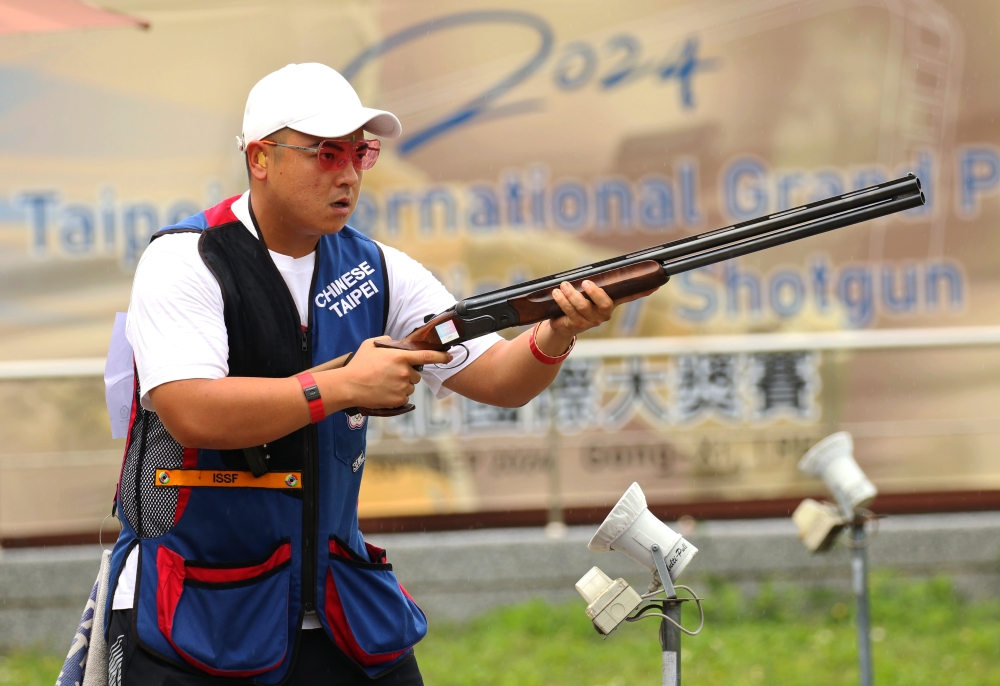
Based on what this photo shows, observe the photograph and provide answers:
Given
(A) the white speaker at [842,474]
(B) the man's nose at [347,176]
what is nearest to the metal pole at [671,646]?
(B) the man's nose at [347,176]

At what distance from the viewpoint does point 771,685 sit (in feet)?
17.1

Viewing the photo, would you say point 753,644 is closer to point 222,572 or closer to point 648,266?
point 648,266

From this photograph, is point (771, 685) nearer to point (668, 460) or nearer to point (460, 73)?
point (668, 460)

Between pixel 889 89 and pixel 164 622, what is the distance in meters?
5.56

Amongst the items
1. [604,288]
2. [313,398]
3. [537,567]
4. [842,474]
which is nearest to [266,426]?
[313,398]

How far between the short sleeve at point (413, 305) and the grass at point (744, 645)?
278 cm

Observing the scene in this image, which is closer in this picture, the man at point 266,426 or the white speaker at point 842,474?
the man at point 266,426

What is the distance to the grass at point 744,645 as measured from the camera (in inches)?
211

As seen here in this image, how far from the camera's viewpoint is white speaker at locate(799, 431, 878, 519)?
4.18 meters

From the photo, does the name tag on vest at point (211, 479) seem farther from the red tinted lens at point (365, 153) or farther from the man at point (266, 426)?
the red tinted lens at point (365, 153)

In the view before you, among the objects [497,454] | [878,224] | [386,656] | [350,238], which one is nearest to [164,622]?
[386,656]

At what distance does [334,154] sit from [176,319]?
0.54 metres

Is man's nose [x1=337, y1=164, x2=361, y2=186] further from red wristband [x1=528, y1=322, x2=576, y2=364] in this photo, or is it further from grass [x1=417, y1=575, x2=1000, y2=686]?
grass [x1=417, y1=575, x2=1000, y2=686]

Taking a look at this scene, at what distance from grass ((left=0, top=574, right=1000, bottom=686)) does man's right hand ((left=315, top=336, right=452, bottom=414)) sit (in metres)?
3.10
